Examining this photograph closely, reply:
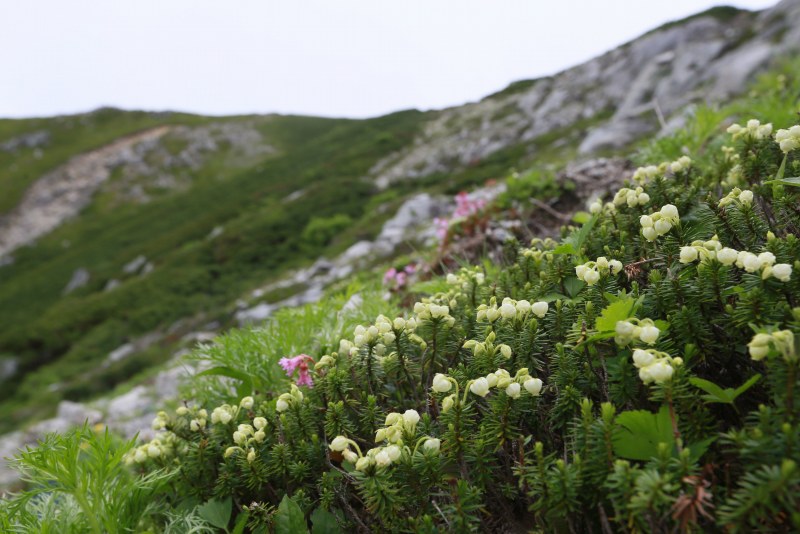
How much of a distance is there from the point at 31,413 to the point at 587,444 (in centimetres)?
1650

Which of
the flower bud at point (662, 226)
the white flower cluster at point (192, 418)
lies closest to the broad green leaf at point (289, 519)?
the white flower cluster at point (192, 418)

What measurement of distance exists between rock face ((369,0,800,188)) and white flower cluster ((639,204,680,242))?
14.9m

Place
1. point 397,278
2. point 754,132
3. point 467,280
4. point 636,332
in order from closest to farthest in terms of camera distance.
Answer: point 636,332 → point 754,132 → point 467,280 → point 397,278

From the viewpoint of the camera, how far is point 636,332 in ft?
4.70

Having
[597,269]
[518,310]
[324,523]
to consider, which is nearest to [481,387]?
[518,310]

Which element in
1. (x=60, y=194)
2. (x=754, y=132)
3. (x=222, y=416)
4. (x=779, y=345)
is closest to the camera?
(x=779, y=345)

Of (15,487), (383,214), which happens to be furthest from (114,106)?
(15,487)

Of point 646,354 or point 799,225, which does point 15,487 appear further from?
point 799,225

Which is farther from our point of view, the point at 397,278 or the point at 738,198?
the point at 397,278

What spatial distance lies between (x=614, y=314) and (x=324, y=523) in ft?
4.43

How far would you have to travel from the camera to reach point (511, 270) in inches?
113

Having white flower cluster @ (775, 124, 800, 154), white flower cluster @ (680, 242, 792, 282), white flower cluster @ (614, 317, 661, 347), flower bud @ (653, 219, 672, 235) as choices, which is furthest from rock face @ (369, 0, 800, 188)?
white flower cluster @ (614, 317, 661, 347)

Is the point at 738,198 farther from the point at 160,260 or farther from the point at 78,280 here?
the point at 78,280

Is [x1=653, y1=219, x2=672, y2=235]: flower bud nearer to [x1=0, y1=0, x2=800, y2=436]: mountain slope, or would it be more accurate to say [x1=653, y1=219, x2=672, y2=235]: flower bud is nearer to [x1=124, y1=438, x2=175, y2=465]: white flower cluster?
[x1=124, y1=438, x2=175, y2=465]: white flower cluster
